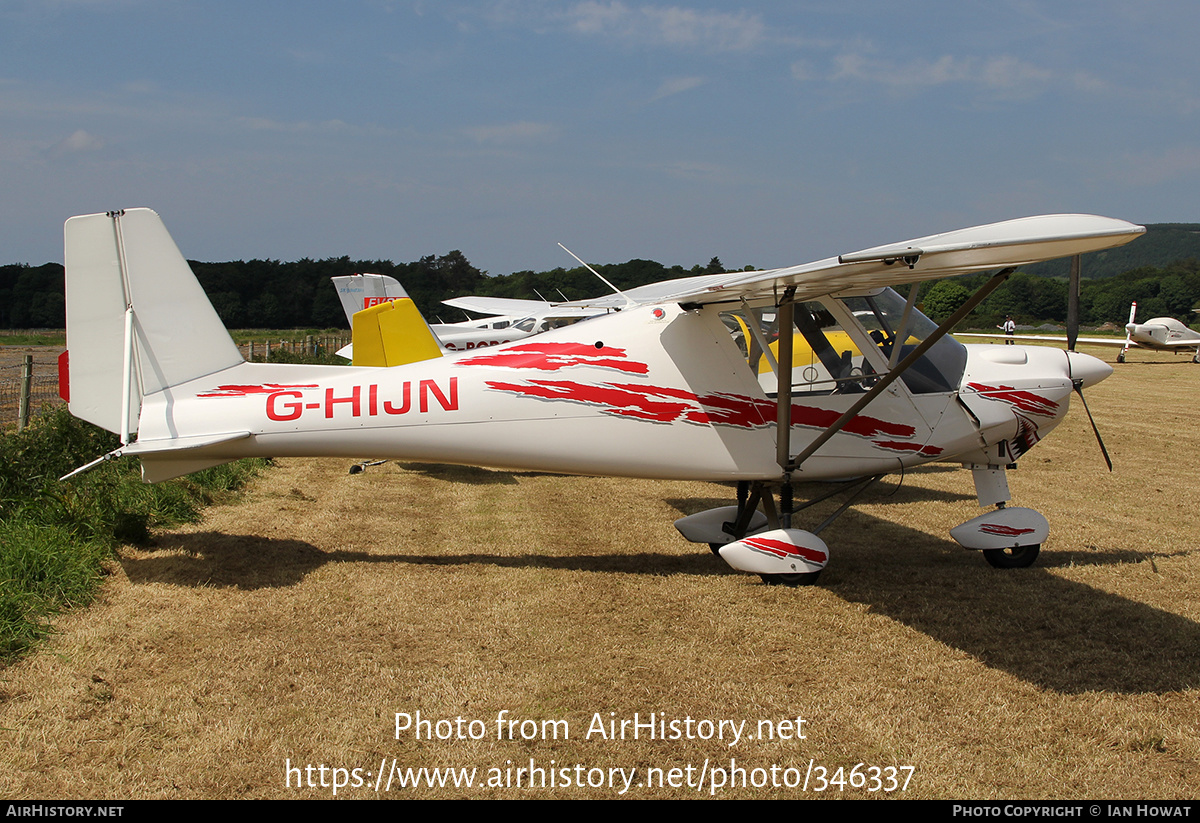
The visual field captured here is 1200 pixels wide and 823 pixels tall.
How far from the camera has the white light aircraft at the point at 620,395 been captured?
570 centimetres

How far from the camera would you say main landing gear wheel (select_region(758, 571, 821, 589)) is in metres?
5.88

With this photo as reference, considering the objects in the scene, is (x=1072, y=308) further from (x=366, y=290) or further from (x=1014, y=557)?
(x=366, y=290)

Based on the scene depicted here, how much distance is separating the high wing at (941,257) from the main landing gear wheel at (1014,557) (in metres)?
2.40

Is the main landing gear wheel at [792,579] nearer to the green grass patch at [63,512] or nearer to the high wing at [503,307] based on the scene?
the green grass patch at [63,512]

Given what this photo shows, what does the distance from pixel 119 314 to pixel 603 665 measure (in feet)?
13.6

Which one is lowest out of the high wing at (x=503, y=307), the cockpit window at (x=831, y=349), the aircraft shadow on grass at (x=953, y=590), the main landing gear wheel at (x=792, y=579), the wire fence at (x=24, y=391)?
the aircraft shadow on grass at (x=953, y=590)

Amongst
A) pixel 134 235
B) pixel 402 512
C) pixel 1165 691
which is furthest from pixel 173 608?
pixel 1165 691

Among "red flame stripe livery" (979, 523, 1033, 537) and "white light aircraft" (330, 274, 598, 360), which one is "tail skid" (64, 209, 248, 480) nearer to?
"red flame stripe livery" (979, 523, 1033, 537)

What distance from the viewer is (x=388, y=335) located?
9297mm

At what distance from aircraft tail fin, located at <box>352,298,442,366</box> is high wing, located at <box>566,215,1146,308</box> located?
14.7ft

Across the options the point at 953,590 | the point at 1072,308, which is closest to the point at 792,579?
the point at 953,590

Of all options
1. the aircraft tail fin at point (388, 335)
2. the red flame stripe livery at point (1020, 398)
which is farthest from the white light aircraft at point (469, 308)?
the red flame stripe livery at point (1020, 398)
